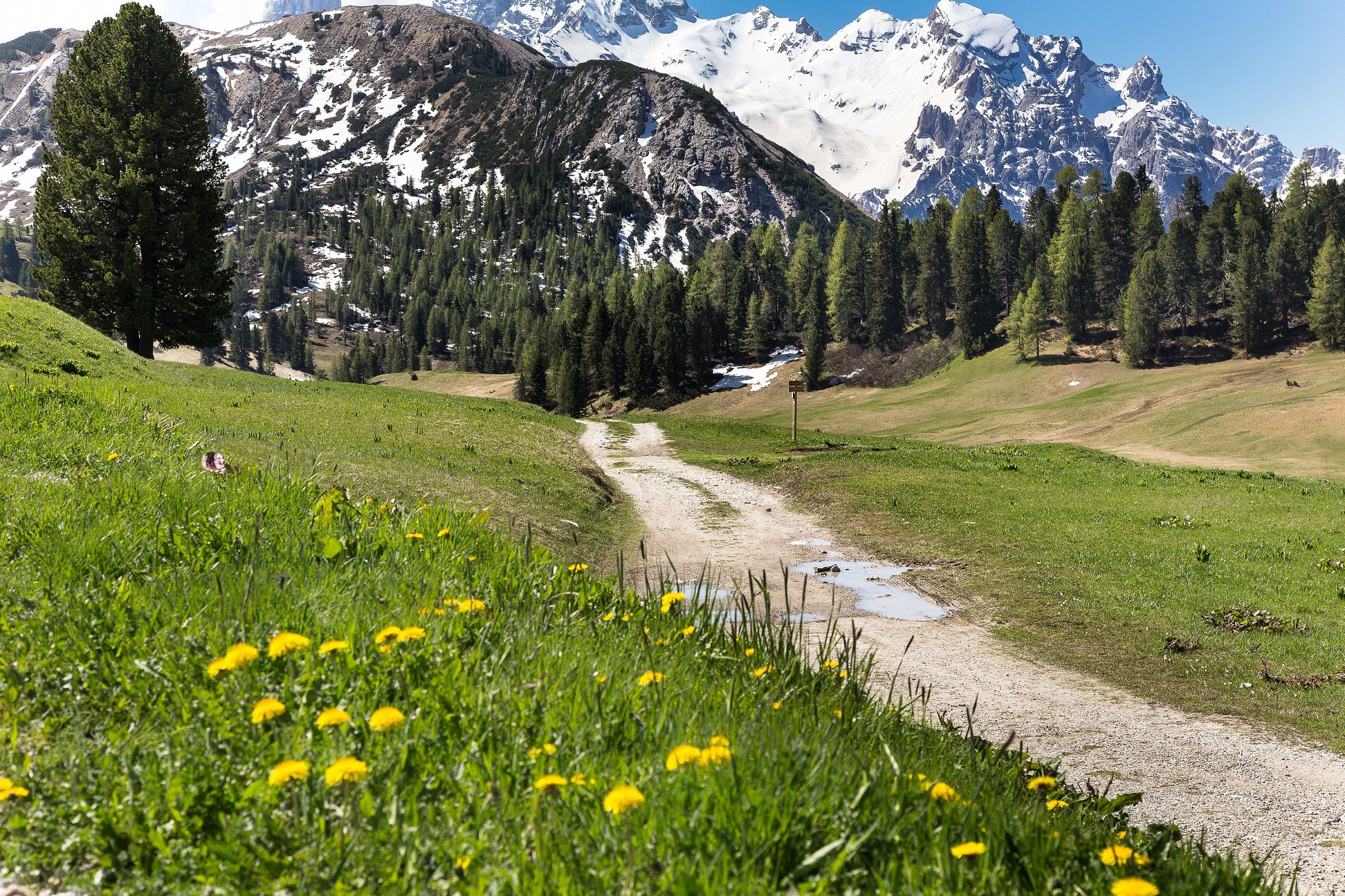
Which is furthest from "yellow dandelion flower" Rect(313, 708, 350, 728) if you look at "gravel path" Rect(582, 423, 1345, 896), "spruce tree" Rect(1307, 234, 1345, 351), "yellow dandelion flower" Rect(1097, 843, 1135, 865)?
"spruce tree" Rect(1307, 234, 1345, 351)

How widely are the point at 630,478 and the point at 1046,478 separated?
14837 mm

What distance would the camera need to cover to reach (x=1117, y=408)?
73250mm

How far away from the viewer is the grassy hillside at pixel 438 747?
86.5 inches

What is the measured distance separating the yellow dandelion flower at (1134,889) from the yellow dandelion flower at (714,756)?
1067mm

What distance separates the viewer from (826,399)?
109 metres

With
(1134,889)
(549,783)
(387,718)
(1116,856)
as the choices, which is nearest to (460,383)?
(387,718)

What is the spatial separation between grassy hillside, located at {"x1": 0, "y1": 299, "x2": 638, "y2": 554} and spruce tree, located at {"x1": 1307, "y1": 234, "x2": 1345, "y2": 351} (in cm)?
10009

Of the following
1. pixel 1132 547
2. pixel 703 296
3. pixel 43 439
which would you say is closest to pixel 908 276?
pixel 703 296

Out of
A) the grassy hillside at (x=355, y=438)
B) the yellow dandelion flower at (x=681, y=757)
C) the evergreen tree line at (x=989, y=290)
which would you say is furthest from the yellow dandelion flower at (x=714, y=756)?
the evergreen tree line at (x=989, y=290)

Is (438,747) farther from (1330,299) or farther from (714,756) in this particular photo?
(1330,299)

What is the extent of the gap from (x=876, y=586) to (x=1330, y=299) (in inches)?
4238

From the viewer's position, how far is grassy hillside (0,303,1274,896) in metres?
2.20

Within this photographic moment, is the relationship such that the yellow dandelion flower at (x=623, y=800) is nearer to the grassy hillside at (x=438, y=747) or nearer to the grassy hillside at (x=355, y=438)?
the grassy hillside at (x=438, y=747)

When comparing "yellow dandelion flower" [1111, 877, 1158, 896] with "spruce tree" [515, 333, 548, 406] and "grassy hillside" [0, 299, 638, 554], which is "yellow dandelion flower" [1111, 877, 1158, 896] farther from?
"spruce tree" [515, 333, 548, 406]
